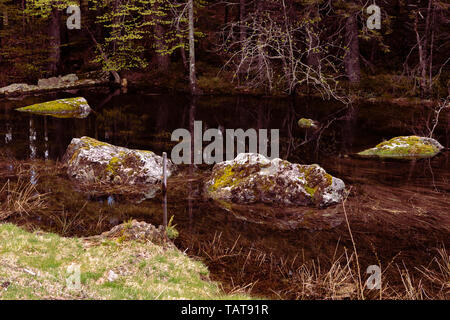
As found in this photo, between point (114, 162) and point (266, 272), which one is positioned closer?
point (266, 272)

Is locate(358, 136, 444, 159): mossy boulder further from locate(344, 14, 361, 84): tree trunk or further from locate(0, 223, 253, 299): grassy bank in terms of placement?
locate(344, 14, 361, 84): tree trunk

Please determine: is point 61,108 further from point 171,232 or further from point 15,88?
point 171,232

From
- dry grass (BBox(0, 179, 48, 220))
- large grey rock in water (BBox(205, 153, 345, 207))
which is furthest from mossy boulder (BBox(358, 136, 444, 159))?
dry grass (BBox(0, 179, 48, 220))

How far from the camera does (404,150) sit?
55.9 ft

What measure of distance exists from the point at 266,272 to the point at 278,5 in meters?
29.0

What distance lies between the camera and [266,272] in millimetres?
8172

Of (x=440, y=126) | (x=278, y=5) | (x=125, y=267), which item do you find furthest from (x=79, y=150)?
(x=278, y=5)

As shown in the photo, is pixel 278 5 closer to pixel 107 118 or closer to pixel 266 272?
pixel 107 118

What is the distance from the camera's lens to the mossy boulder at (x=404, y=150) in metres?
16.8

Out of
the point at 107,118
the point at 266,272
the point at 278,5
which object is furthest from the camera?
the point at 278,5

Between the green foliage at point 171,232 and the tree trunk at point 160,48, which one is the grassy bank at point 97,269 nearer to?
the green foliage at point 171,232

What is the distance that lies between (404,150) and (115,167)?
1099cm

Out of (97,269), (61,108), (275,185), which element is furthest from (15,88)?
(97,269)
